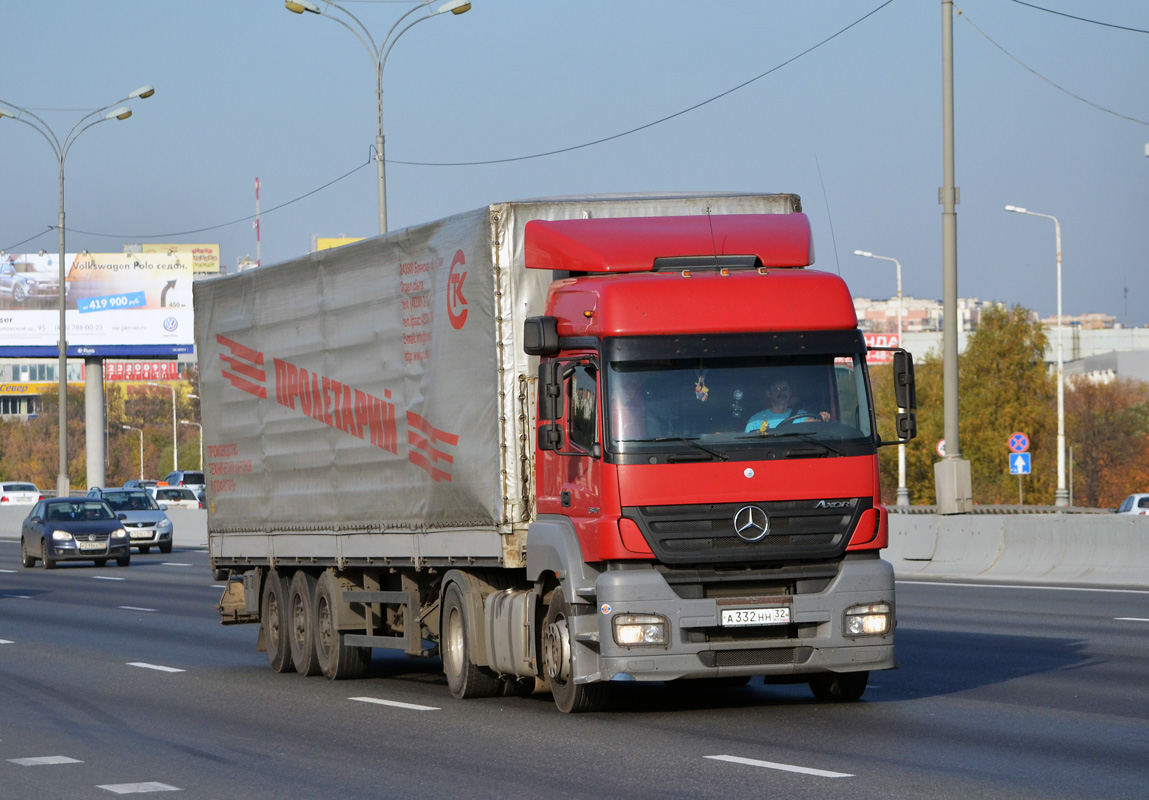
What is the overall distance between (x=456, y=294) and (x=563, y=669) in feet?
→ 9.42

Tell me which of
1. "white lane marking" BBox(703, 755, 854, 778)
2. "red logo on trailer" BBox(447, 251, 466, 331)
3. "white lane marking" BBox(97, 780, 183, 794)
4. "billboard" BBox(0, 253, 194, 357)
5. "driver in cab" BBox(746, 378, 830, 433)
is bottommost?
"white lane marking" BBox(97, 780, 183, 794)

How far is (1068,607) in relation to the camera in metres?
21.0

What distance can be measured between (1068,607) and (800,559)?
1063 centimetres

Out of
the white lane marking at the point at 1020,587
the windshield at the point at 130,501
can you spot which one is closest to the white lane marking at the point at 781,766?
the white lane marking at the point at 1020,587

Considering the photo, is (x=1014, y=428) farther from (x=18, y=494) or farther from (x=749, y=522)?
(x=749, y=522)

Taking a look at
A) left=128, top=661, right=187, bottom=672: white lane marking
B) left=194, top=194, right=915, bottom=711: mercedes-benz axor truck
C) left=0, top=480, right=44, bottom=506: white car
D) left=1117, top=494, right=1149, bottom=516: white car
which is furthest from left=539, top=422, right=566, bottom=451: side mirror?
left=0, top=480, right=44, bottom=506: white car

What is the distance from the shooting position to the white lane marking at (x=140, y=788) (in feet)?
30.6

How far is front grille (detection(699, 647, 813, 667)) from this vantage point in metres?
11.2

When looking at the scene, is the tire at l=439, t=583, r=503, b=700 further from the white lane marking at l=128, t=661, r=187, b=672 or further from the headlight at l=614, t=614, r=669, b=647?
the white lane marking at l=128, t=661, r=187, b=672

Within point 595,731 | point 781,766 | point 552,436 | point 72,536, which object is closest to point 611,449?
point 552,436

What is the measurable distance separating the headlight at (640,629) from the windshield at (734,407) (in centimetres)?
101

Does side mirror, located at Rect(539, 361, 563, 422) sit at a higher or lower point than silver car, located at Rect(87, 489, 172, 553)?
higher

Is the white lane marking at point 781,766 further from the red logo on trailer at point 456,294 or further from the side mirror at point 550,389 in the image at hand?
the red logo on trailer at point 456,294

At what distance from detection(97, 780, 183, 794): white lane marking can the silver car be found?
36849 millimetres
